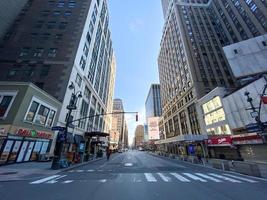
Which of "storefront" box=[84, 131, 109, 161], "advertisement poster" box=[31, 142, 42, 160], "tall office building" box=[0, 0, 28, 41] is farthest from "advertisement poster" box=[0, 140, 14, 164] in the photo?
"tall office building" box=[0, 0, 28, 41]

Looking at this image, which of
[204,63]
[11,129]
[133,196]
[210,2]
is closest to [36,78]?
[11,129]

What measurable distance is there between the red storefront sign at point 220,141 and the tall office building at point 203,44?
239cm

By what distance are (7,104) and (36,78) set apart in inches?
349

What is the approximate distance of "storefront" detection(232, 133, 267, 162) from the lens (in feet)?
72.9

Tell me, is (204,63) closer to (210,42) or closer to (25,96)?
(210,42)

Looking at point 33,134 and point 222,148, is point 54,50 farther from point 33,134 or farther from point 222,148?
point 222,148

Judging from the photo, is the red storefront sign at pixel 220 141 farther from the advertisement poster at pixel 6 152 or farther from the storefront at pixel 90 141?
the advertisement poster at pixel 6 152

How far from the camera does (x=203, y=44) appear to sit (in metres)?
54.0

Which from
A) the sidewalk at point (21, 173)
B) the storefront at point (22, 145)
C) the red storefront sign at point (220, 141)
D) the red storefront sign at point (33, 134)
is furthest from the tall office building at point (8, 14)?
the red storefront sign at point (220, 141)

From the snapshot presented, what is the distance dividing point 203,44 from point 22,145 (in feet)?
196

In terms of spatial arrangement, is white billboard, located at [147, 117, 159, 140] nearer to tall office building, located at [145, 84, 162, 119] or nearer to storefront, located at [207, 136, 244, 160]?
tall office building, located at [145, 84, 162, 119]

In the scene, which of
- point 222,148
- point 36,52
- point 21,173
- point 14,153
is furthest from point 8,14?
point 222,148

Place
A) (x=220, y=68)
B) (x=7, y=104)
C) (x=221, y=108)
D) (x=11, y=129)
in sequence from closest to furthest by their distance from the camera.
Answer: (x=11, y=129) → (x=7, y=104) → (x=221, y=108) → (x=220, y=68)

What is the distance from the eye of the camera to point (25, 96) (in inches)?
742
